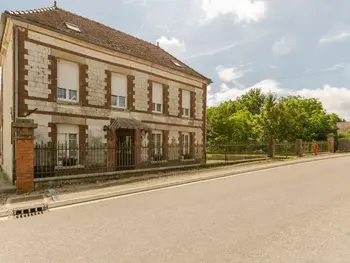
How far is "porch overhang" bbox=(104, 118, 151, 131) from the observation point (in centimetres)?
1577

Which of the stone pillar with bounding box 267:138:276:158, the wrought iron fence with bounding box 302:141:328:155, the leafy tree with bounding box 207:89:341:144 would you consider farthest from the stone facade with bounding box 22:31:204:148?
the leafy tree with bounding box 207:89:341:144

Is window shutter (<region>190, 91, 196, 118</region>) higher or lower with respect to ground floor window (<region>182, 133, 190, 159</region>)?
higher

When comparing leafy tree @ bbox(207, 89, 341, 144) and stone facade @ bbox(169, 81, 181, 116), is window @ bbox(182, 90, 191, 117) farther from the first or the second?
leafy tree @ bbox(207, 89, 341, 144)

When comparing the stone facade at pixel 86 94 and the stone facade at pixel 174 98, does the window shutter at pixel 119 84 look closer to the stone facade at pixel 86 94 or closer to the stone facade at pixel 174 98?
the stone facade at pixel 86 94

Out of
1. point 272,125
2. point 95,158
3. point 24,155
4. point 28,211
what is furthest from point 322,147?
point 28,211

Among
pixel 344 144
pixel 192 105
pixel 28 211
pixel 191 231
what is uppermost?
pixel 192 105

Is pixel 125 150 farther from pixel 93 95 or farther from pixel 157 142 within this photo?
pixel 157 142

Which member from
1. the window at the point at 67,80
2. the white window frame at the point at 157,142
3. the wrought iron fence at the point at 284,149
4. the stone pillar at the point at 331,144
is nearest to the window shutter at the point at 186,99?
the white window frame at the point at 157,142

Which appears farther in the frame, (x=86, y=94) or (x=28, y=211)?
(x=86, y=94)

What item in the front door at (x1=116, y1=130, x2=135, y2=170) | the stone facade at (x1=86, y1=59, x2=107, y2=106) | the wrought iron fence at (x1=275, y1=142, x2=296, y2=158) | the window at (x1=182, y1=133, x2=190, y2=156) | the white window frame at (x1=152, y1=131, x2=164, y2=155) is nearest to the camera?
the front door at (x1=116, y1=130, x2=135, y2=170)

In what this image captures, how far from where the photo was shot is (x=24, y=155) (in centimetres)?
966

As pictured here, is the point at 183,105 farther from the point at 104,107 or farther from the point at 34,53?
the point at 34,53

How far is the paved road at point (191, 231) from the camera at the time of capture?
13.8 ft

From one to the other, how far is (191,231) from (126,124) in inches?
457
